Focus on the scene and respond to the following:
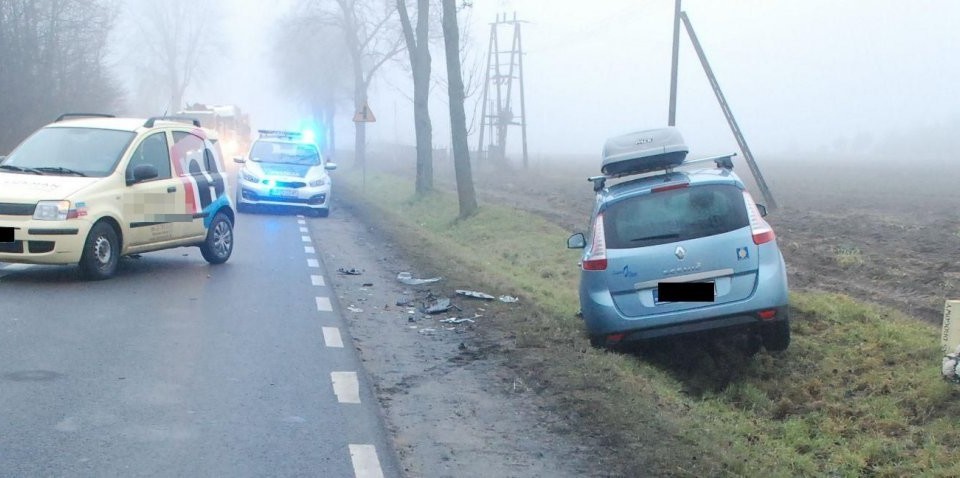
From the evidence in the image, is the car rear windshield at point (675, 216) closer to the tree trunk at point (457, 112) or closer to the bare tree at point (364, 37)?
the tree trunk at point (457, 112)

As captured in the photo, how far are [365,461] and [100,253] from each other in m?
7.01

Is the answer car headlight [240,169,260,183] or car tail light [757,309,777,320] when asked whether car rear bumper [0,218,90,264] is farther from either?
car headlight [240,169,260,183]

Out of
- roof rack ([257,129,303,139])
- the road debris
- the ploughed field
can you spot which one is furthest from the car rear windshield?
roof rack ([257,129,303,139])

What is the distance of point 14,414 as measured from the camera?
6.15m

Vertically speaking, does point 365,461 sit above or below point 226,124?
below

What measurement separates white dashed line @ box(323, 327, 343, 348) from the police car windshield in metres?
16.1

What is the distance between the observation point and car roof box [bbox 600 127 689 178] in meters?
9.52

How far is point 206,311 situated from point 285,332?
1.30 m

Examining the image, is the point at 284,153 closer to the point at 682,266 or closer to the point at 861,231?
the point at 861,231

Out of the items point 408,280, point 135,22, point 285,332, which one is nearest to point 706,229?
A: point 285,332

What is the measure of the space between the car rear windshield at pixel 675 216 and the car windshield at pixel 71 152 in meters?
6.44

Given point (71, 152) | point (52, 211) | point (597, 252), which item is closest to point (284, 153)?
point (71, 152)

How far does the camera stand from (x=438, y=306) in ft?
36.4

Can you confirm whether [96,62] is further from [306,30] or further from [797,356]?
[797,356]
